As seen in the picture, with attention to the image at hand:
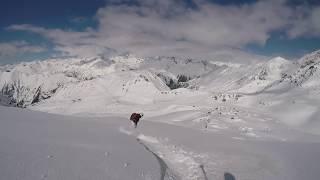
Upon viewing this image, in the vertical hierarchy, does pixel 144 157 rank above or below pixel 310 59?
below

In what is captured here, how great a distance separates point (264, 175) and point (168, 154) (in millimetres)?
4224

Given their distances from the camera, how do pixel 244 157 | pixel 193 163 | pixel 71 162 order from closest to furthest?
pixel 71 162 < pixel 193 163 < pixel 244 157

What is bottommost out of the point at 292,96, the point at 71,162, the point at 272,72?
the point at 71,162

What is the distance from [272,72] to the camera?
14988 cm

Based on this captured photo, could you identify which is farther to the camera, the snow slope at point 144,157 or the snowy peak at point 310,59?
the snowy peak at point 310,59

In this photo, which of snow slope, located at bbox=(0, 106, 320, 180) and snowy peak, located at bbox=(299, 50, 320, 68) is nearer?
snow slope, located at bbox=(0, 106, 320, 180)

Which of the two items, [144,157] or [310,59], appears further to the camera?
[310,59]

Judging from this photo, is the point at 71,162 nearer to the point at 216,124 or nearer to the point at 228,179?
the point at 228,179

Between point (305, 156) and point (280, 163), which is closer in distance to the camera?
point (280, 163)

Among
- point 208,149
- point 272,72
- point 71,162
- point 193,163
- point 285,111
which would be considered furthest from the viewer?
point 272,72

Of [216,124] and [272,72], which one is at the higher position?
[272,72]

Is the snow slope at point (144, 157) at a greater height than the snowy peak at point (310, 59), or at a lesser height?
lesser

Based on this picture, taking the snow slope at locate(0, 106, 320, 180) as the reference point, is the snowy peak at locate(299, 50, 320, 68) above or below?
above

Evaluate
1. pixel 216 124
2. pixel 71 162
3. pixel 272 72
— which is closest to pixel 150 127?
pixel 216 124
